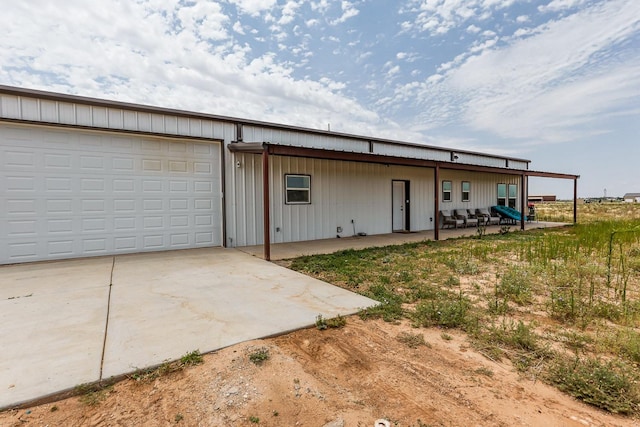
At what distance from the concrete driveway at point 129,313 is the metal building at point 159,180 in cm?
110

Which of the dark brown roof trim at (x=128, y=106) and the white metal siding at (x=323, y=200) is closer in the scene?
the dark brown roof trim at (x=128, y=106)

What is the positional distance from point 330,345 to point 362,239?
7015mm

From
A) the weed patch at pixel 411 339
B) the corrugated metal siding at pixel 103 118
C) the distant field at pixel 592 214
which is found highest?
the corrugated metal siding at pixel 103 118

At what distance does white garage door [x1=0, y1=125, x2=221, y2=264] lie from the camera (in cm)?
595

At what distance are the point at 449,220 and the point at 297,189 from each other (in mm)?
7295

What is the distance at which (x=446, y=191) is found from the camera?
13188mm

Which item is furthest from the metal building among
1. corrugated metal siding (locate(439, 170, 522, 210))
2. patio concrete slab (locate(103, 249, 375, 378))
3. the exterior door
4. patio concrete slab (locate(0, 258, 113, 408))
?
corrugated metal siding (locate(439, 170, 522, 210))

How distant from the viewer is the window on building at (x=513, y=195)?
16.0 meters

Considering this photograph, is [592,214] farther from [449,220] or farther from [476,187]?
[449,220]

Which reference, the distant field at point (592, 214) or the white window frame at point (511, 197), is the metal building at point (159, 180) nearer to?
the white window frame at point (511, 197)

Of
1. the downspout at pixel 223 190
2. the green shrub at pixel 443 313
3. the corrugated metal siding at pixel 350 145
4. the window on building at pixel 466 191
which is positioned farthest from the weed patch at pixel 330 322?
the window on building at pixel 466 191

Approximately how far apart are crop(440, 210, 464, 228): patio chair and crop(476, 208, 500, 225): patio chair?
5.45ft

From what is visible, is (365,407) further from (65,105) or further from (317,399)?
(65,105)

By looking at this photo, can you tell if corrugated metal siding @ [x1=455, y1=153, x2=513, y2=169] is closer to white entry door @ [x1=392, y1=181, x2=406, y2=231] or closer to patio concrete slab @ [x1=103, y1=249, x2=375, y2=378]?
white entry door @ [x1=392, y1=181, x2=406, y2=231]
